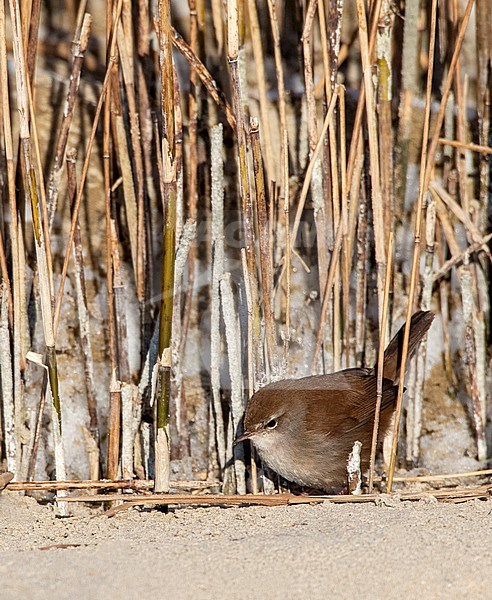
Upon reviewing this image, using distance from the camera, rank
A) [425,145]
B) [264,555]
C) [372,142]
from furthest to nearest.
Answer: [372,142] < [425,145] < [264,555]

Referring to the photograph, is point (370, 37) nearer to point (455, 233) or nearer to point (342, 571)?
point (455, 233)

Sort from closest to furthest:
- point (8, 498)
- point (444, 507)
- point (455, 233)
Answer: point (444, 507), point (8, 498), point (455, 233)

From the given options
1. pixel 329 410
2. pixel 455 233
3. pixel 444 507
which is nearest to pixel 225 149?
pixel 455 233

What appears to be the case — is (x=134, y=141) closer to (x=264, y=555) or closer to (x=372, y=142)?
(x=372, y=142)

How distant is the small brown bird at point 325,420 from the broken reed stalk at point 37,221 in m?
0.70

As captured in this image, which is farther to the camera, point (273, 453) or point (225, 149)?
point (225, 149)

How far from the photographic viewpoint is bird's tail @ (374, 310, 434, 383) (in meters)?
2.95

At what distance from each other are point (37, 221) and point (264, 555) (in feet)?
3.87

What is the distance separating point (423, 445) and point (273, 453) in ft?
3.20

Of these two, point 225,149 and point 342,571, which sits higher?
point 225,149

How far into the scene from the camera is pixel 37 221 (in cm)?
246

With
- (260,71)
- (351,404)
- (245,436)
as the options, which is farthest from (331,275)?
(260,71)

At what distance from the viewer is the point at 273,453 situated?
2.89 m

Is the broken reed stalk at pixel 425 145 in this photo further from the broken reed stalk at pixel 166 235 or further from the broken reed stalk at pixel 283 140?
the broken reed stalk at pixel 166 235
